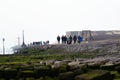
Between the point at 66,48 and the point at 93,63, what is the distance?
1958cm

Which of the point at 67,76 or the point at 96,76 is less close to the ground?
the point at 96,76

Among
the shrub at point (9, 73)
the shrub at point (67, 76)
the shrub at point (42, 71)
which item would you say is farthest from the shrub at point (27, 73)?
the shrub at point (67, 76)

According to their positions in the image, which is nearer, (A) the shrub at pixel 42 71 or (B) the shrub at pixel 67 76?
(B) the shrub at pixel 67 76

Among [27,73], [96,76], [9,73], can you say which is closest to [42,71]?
[27,73]

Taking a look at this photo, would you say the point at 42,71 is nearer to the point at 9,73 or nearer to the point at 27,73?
the point at 27,73

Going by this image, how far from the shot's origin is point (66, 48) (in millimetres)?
40219

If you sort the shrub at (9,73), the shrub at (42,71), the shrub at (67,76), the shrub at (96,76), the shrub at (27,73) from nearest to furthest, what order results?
the shrub at (96,76) → the shrub at (67,76) → the shrub at (27,73) → the shrub at (42,71) → the shrub at (9,73)

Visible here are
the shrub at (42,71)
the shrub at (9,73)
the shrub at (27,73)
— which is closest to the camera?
the shrub at (27,73)

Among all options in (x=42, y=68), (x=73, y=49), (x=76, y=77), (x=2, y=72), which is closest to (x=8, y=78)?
(x=2, y=72)

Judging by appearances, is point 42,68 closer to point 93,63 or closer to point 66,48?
point 93,63

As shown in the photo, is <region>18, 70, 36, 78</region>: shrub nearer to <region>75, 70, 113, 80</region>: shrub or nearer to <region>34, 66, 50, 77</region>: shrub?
<region>34, 66, 50, 77</region>: shrub

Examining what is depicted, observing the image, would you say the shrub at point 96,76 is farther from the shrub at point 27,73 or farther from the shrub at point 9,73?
the shrub at point 9,73

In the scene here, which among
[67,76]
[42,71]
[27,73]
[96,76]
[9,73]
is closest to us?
[96,76]

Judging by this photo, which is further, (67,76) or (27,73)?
(27,73)
